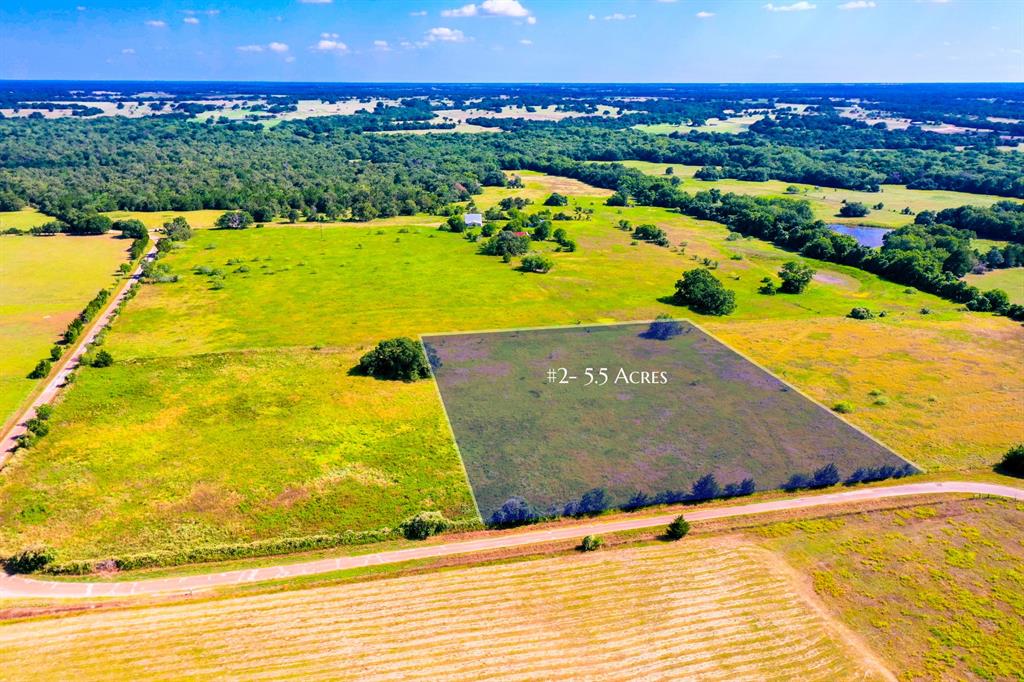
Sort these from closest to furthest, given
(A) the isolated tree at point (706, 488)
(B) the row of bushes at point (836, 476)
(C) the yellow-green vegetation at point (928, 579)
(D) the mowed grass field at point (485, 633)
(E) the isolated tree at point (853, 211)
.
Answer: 1. (D) the mowed grass field at point (485, 633)
2. (C) the yellow-green vegetation at point (928, 579)
3. (A) the isolated tree at point (706, 488)
4. (B) the row of bushes at point (836, 476)
5. (E) the isolated tree at point (853, 211)

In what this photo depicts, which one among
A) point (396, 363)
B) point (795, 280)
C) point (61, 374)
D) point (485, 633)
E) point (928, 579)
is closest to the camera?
point (485, 633)

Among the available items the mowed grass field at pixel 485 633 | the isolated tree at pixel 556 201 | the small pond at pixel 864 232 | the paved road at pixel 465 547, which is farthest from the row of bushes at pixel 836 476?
the isolated tree at pixel 556 201

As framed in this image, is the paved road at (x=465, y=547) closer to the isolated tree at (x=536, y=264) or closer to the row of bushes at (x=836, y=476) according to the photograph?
the row of bushes at (x=836, y=476)

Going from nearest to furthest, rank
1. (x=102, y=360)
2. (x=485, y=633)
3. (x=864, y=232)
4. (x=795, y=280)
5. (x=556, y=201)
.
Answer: (x=485, y=633) → (x=102, y=360) → (x=795, y=280) → (x=864, y=232) → (x=556, y=201)

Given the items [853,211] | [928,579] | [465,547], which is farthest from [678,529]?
[853,211]

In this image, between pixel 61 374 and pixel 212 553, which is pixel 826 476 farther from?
pixel 61 374

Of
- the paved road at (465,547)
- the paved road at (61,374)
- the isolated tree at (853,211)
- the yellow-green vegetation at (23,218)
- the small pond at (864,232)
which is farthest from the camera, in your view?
the isolated tree at (853,211)
